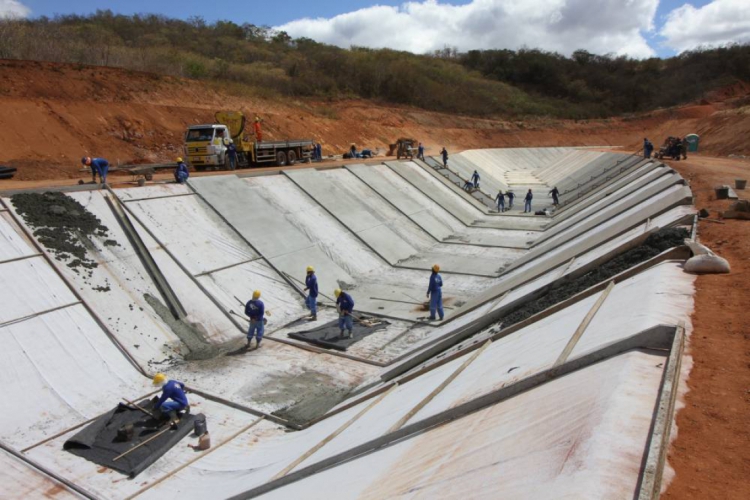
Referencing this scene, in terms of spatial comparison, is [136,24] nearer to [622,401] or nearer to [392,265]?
[392,265]

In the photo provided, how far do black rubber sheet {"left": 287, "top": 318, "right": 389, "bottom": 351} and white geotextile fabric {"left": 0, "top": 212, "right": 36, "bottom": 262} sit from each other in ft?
18.4

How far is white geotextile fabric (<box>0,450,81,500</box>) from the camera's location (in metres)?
5.97

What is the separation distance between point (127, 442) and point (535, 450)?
19.2 ft

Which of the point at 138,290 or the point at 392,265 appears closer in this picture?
the point at 138,290

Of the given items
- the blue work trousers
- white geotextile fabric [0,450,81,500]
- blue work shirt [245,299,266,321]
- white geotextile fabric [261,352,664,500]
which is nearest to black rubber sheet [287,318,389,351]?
blue work shirt [245,299,266,321]

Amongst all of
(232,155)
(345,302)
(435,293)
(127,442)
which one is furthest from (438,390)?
(232,155)

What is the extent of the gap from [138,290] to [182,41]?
45.3 meters

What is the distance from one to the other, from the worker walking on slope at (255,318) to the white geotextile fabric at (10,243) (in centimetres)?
446

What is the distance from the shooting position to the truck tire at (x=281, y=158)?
23000mm

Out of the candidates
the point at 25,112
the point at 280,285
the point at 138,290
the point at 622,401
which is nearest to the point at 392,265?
the point at 280,285

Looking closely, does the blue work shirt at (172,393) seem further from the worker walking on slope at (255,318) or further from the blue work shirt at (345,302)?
the blue work shirt at (345,302)

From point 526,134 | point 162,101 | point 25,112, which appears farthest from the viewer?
point 526,134

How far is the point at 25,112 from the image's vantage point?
2123cm

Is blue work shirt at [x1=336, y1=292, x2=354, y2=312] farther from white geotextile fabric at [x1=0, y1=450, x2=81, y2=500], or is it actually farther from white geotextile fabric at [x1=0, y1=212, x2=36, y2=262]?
white geotextile fabric at [x1=0, y1=212, x2=36, y2=262]
